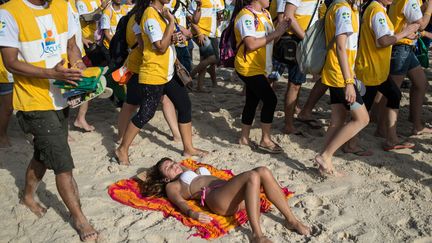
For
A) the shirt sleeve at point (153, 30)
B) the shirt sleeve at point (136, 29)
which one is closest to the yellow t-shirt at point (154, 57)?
the shirt sleeve at point (153, 30)

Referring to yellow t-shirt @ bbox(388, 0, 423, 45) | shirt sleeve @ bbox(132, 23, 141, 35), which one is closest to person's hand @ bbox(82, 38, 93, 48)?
shirt sleeve @ bbox(132, 23, 141, 35)

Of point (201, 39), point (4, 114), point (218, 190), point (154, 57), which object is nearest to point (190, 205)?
point (218, 190)

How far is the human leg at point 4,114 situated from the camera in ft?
16.8

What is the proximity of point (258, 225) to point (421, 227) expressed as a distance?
1243 mm

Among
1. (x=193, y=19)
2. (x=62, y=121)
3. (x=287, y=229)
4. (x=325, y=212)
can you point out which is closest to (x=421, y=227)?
(x=325, y=212)

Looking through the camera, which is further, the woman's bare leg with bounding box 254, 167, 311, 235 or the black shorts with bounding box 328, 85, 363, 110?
the black shorts with bounding box 328, 85, 363, 110

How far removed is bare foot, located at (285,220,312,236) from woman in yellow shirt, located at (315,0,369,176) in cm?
101

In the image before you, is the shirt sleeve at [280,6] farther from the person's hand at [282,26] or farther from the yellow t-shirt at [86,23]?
the yellow t-shirt at [86,23]

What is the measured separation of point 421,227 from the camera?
3.60 metres

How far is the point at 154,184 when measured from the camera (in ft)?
13.9

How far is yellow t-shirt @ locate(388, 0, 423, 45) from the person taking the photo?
4664mm

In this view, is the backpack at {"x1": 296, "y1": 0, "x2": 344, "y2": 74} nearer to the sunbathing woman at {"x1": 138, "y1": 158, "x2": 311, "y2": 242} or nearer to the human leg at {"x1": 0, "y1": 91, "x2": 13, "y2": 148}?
the sunbathing woman at {"x1": 138, "y1": 158, "x2": 311, "y2": 242}

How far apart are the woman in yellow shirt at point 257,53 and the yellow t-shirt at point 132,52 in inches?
39.1

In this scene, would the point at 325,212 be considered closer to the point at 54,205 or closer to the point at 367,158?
the point at 367,158
